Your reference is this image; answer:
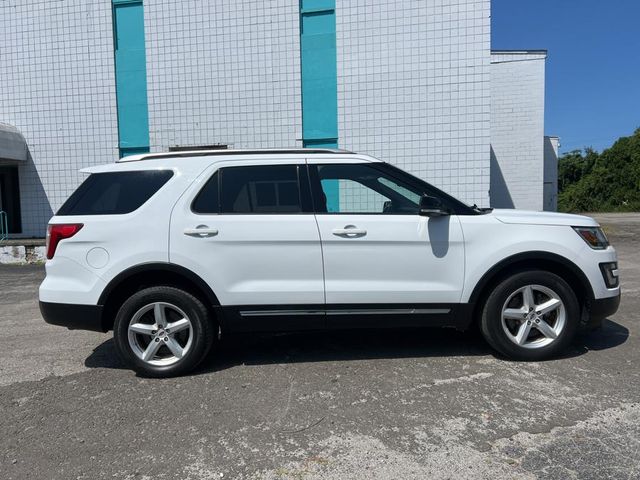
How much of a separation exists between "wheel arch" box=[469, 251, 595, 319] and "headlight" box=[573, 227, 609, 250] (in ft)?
0.95

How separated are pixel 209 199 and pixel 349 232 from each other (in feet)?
4.15

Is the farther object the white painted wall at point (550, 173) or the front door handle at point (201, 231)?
the white painted wall at point (550, 173)

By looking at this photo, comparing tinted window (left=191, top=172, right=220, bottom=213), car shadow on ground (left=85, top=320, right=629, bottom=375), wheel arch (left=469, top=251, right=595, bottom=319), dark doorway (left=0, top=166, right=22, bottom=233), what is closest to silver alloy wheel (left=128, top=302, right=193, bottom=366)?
car shadow on ground (left=85, top=320, right=629, bottom=375)

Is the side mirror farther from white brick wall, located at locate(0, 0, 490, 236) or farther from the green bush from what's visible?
the green bush

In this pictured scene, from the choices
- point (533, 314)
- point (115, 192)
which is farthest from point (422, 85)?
point (115, 192)

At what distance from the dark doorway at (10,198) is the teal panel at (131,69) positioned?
441 cm

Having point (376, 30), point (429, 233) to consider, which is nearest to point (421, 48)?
point (376, 30)

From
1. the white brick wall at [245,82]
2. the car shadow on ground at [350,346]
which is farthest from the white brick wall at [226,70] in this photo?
the car shadow on ground at [350,346]

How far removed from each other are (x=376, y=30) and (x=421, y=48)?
131 cm

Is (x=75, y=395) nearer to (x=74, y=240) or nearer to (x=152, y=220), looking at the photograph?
(x=74, y=240)

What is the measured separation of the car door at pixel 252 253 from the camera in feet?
12.8

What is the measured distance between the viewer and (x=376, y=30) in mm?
12289

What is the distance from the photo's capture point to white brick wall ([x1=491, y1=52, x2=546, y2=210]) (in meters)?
17.5

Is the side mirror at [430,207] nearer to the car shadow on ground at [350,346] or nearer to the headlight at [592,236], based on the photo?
the headlight at [592,236]
